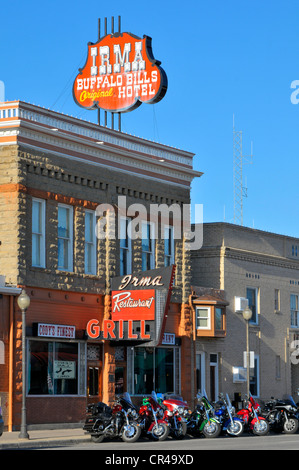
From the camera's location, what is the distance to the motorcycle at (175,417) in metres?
33.4

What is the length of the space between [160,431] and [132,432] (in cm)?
137

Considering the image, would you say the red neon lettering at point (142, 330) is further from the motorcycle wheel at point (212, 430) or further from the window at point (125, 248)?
the motorcycle wheel at point (212, 430)

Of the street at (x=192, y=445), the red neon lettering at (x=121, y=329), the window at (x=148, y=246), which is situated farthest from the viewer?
the window at (x=148, y=246)

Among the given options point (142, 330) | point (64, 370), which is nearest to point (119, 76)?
point (142, 330)

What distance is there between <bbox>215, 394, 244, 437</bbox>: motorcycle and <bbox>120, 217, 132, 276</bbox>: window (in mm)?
8466

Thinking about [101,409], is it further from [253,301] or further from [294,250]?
[294,250]

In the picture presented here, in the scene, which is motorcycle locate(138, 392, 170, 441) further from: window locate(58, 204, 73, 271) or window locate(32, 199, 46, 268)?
window locate(58, 204, 73, 271)

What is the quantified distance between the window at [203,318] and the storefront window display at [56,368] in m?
7.77

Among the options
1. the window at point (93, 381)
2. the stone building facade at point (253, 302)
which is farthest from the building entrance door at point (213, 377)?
the window at point (93, 381)

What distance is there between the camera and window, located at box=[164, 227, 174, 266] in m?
44.2

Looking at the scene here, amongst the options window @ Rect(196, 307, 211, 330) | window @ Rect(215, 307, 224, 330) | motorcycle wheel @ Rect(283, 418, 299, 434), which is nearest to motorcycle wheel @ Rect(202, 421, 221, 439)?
motorcycle wheel @ Rect(283, 418, 299, 434)

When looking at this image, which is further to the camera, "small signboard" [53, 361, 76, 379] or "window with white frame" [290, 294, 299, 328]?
"window with white frame" [290, 294, 299, 328]

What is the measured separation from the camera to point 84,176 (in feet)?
131
